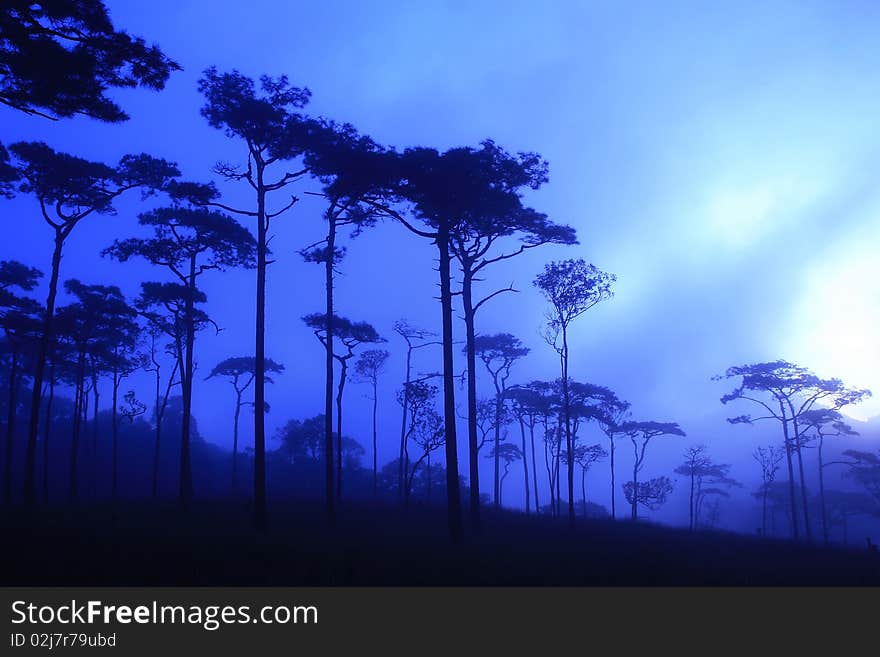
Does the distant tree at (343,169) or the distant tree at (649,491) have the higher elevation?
the distant tree at (343,169)

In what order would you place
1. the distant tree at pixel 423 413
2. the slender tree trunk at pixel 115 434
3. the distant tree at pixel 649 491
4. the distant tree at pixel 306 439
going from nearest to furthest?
the slender tree trunk at pixel 115 434, the distant tree at pixel 423 413, the distant tree at pixel 649 491, the distant tree at pixel 306 439

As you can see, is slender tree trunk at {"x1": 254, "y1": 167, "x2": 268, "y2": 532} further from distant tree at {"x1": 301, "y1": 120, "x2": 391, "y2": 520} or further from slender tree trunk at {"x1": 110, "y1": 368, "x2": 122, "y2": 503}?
slender tree trunk at {"x1": 110, "y1": 368, "x2": 122, "y2": 503}

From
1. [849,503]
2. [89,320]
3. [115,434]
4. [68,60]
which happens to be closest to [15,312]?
[89,320]

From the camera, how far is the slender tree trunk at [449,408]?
53.9 feet

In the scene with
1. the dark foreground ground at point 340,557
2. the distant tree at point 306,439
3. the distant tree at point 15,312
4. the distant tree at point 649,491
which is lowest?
the distant tree at point 649,491

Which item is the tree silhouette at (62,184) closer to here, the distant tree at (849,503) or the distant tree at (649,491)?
the distant tree at (649,491)

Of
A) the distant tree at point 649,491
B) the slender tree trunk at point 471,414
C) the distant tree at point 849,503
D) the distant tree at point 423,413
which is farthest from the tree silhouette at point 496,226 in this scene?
the distant tree at point 849,503

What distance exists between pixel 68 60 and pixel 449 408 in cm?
1322

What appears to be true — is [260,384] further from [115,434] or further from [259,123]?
[115,434]

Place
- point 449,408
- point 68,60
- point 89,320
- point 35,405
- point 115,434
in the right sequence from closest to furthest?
1. point 68,60
2. point 449,408
3. point 35,405
4. point 89,320
5. point 115,434

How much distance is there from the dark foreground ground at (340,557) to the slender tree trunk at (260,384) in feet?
3.57

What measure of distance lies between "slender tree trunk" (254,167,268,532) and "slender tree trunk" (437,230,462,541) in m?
5.95

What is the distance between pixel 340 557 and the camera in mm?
11961

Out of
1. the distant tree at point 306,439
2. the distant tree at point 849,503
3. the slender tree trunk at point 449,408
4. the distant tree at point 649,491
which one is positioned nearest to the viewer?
the slender tree trunk at point 449,408
